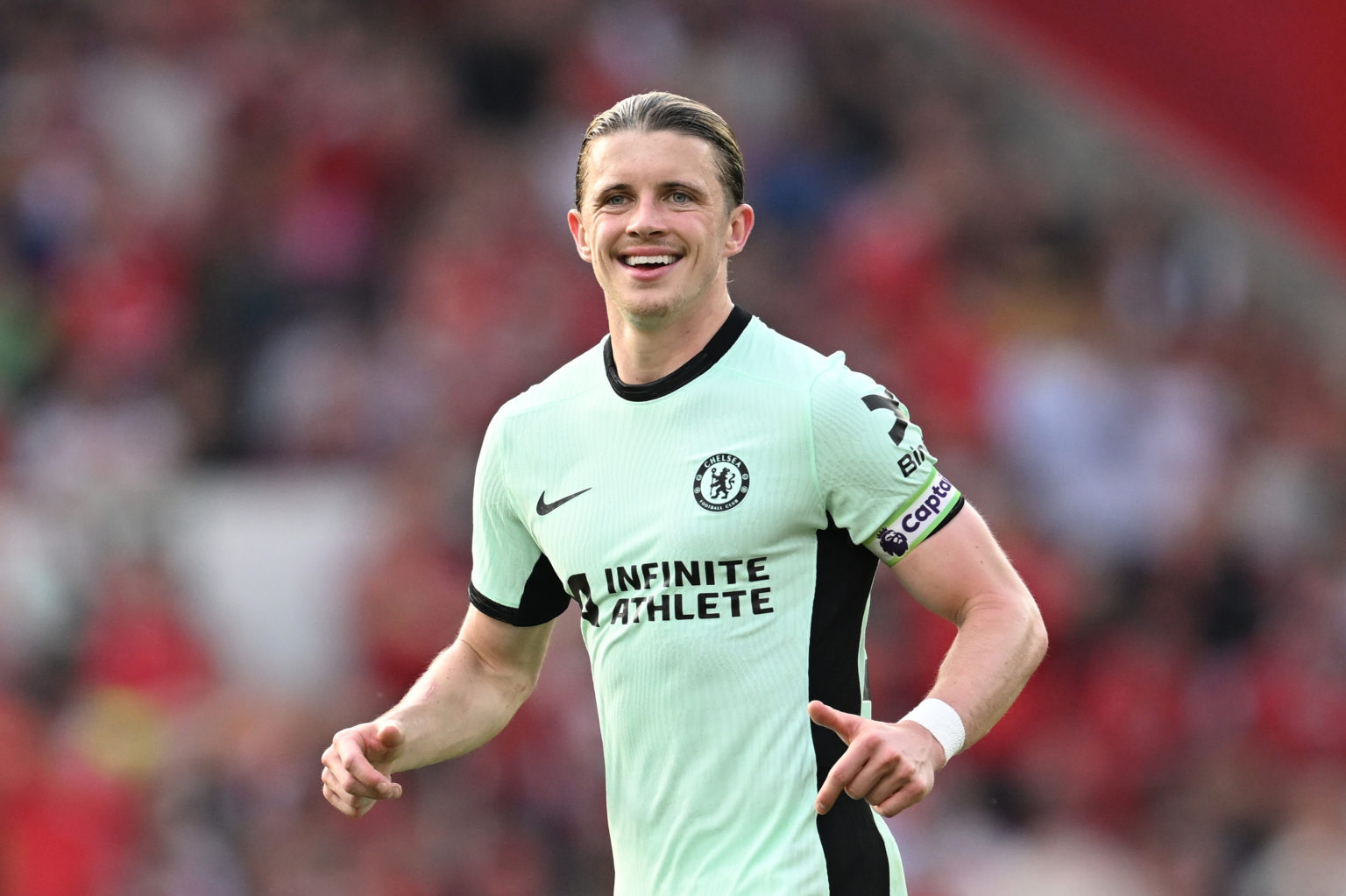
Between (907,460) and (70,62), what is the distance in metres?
9.99

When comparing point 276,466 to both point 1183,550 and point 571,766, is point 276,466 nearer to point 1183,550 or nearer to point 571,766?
point 571,766

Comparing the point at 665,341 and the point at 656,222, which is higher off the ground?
the point at 656,222

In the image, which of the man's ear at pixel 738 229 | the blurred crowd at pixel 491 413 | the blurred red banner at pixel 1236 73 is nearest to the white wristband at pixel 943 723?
the man's ear at pixel 738 229

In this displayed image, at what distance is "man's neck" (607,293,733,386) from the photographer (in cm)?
449

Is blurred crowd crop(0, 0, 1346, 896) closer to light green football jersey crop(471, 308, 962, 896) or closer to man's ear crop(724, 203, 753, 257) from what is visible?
light green football jersey crop(471, 308, 962, 896)

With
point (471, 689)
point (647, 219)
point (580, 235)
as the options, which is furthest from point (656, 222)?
point (471, 689)

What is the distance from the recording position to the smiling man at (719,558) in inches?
166

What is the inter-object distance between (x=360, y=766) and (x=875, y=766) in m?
1.13

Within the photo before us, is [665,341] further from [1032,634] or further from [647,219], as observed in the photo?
[1032,634]

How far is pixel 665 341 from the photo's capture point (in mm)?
4504

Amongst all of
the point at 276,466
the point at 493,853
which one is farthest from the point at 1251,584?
the point at 276,466

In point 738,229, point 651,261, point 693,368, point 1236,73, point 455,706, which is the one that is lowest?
point 455,706

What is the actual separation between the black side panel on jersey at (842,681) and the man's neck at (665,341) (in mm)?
499

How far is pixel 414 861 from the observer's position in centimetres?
934
